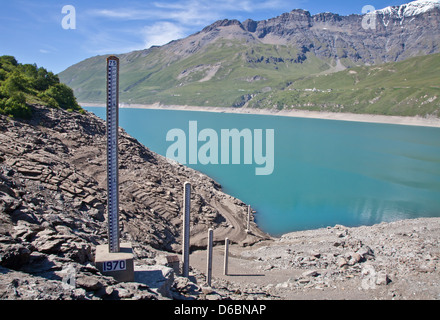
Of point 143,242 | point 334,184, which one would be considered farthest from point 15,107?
point 334,184

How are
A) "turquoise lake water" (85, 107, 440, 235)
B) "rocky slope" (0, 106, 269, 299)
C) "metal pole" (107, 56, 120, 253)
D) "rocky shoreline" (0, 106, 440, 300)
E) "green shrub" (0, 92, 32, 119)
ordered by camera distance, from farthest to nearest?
"turquoise lake water" (85, 107, 440, 235)
"green shrub" (0, 92, 32, 119)
"metal pole" (107, 56, 120, 253)
"rocky shoreline" (0, 106, 440, 300)
"rocky slope" (0, 106, 269, 299)

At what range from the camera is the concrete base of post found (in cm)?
835

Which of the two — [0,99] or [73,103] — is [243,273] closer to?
[0,99]

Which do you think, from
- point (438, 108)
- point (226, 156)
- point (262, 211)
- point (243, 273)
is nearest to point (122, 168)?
point (243, 273)

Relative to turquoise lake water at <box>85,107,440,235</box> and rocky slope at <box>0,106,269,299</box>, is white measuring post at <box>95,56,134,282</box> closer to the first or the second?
rocky slope at <box>0,106,269,299</box>

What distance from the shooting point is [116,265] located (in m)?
8.46

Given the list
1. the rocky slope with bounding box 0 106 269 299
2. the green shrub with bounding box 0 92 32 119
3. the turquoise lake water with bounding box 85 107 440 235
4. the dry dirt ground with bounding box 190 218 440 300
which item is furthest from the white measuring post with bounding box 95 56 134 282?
the turquoise lake water with bounding box 85 107 440 235

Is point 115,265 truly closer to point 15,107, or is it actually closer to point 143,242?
point 143,242

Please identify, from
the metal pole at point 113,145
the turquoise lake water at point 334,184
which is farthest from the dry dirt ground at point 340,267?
the turquoise lake water at point 334,184

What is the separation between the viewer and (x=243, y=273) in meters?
18.1

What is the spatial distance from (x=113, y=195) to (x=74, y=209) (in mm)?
8857

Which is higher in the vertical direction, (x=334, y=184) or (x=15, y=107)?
(x=15, y=107)

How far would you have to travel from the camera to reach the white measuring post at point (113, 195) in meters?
8.14
